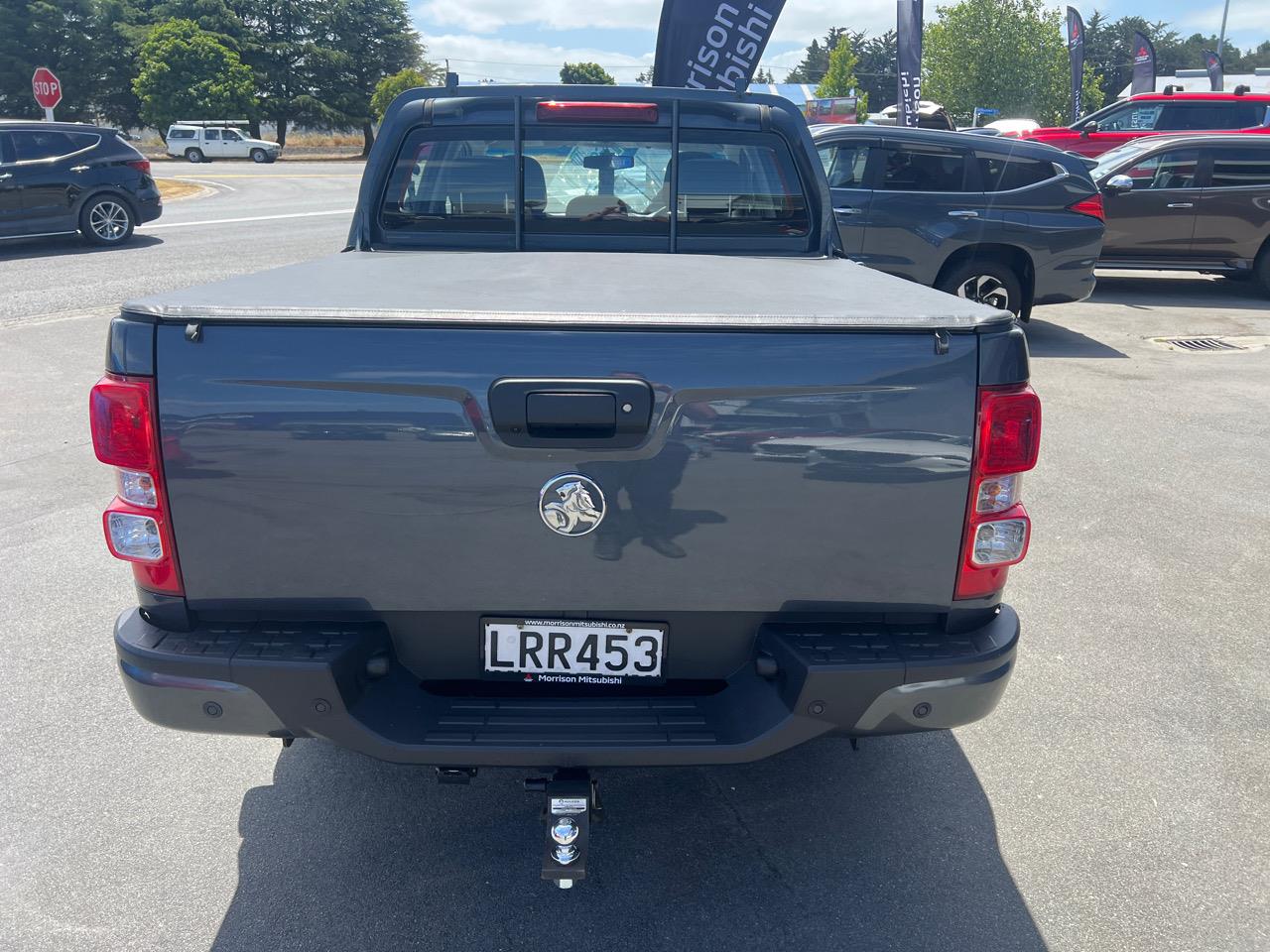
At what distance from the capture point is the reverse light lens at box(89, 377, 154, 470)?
218 cm

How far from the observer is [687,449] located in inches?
86.3

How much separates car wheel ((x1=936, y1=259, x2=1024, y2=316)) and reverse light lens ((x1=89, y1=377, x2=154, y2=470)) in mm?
8373

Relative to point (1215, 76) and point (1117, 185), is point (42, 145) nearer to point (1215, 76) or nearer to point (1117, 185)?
point (1117, 185)

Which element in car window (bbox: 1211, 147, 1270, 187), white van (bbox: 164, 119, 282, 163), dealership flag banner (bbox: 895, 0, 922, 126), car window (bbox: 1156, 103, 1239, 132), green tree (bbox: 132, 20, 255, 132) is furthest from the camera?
green tree (bbox: 132, 20, 255, 132)

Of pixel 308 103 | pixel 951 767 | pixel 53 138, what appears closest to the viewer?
pixel 951 767

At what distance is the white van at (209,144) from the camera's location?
50.2m

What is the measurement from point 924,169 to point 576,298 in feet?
26.6

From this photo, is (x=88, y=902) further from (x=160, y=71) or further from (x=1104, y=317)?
(x=160, y=71)

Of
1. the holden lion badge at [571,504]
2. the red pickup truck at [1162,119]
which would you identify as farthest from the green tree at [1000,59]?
the holden lion badge at [571,504]

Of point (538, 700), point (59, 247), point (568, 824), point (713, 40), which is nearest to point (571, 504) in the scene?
point (538, 700)

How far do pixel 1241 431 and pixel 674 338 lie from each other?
261 inches

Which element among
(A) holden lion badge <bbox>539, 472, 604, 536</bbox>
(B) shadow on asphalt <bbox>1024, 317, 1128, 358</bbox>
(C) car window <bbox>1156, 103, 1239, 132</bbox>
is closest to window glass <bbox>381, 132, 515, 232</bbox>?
(A) holden lion badge <bbox>539, 472, 604, 536</bbox>

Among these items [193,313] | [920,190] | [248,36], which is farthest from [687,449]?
[248,36]

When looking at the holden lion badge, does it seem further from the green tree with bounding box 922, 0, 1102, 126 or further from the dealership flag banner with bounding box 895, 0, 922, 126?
the green tree with bounding box 922, 0, 1102, 126
